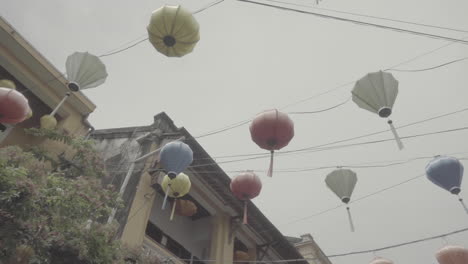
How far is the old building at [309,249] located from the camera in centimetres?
1880

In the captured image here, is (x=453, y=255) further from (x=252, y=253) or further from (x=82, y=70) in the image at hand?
(x=82, y=70)

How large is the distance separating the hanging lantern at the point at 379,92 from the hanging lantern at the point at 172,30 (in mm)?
3161

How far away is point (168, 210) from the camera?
10836 millimetres

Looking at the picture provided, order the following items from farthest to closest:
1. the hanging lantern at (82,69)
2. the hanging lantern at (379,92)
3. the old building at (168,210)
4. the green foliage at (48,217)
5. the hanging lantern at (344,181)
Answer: the old building at (168,210)
the hanging lantern at (344,181)
the hanging lantern at (82,69)
the hanging lantern at (379,92)
the green foliage at (48,217)

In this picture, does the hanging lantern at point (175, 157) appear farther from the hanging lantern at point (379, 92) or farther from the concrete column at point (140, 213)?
the hanging lantern at point (379, 92)

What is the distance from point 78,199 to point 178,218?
5940mm

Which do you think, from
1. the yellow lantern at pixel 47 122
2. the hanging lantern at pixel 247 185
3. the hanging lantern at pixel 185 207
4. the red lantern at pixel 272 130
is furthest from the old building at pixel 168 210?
the red lantern at pixel 272 130

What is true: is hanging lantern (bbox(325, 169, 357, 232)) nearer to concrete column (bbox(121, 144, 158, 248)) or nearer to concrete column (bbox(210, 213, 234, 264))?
concrete column (bbox(210, 213, 234, 264))

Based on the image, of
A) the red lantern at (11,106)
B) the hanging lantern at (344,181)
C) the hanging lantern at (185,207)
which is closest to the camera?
the red lantern at (11,106)

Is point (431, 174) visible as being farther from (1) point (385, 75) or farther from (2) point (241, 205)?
(2) point (241, 205)

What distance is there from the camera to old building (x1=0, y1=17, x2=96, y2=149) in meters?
7.73

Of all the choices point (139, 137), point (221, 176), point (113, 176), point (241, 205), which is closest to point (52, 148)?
point (113, 176)

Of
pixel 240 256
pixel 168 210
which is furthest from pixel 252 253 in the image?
Result: pixel 168 210

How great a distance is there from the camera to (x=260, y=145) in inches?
252
